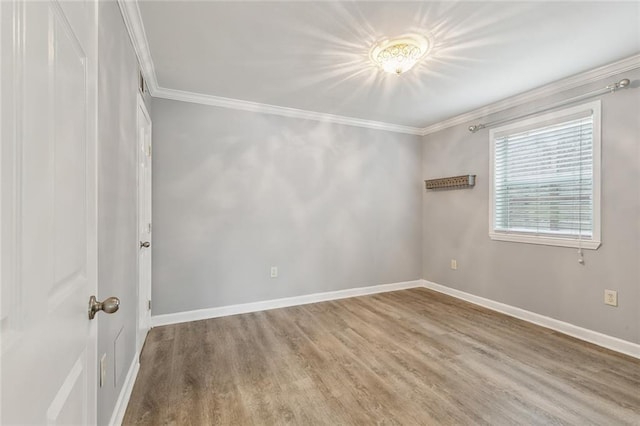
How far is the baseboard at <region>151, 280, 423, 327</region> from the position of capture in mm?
3067

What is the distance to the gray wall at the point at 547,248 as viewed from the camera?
7.99 ft

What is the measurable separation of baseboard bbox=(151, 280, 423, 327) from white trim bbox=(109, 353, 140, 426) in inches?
34.6

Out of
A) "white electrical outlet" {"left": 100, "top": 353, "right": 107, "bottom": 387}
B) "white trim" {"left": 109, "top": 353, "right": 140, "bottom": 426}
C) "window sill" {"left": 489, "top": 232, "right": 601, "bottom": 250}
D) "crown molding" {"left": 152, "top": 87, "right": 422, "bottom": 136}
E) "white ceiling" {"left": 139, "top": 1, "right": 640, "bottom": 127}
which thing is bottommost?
"white trim" {"left": 109, "top": 353, "right": 140, "bottom": 426}

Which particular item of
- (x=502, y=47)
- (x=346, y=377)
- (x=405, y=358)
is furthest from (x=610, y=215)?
(x=346, y=377)

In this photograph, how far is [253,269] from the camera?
11.3 feet

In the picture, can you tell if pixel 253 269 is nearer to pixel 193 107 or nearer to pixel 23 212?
pixel 193 107

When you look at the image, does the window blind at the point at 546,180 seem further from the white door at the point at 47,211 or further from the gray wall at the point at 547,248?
the white door at the point at 47,211

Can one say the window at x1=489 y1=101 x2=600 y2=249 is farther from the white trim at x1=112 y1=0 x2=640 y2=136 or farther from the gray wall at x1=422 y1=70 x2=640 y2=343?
the white trim at x1=112 y1=0 x2=640 y2=136

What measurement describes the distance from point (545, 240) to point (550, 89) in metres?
1.51

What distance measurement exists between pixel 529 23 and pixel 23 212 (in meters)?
2.72

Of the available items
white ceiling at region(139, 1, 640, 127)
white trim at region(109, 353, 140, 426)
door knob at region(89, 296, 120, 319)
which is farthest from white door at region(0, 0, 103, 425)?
white ceiling at region(139, 1, 640, 127)

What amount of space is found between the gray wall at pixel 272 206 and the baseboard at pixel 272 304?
70 mm

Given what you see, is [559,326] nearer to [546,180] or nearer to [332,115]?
[546,180]

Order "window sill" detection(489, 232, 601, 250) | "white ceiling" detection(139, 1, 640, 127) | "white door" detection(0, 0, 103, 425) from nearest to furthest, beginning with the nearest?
"white door" detection(0, 0, 103, 425), "white ceiling" detection(139, 1, 640, 127), "window sill" detection(489, 232, 601, 250)
